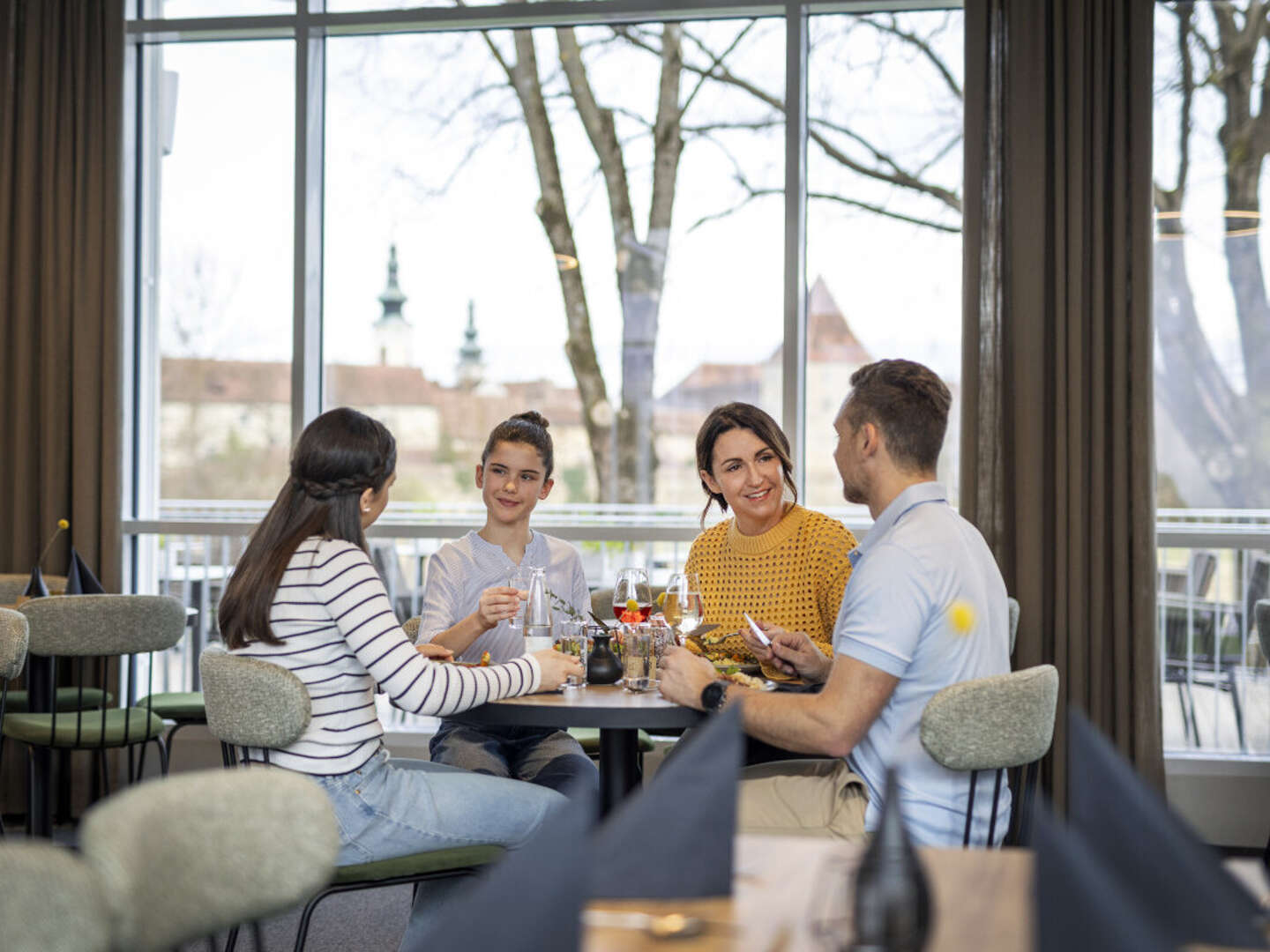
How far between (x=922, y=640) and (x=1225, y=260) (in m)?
3.07

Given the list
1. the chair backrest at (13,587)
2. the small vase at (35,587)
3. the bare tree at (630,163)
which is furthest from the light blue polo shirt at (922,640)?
the chair backrest at (13,587)

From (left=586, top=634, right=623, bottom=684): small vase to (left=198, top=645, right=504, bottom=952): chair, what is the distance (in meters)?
0.45

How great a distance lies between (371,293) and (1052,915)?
4.53 metres

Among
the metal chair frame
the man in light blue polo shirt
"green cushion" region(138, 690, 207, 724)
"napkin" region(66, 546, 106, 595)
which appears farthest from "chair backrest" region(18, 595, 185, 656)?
the man in light blue polo shirt

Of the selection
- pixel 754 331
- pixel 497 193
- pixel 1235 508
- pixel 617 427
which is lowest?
pixel 1235 508

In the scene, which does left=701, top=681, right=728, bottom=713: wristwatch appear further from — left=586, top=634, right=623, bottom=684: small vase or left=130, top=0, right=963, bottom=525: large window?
left=130, top=0, right=963, bottom=525: large window

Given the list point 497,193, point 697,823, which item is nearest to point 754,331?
point 497,193

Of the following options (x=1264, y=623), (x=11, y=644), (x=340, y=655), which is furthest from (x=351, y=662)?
(x=1264, y=623)

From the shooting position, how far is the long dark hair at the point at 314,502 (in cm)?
230

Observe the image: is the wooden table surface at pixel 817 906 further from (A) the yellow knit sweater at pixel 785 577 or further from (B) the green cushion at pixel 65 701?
(B) the green cushion at pixel 65 701

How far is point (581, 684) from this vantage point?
2.63 meters

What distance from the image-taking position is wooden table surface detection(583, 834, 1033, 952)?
1073mm

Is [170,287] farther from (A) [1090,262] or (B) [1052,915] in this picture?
(B) [1052,915]

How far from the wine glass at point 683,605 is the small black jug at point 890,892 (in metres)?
1.69
